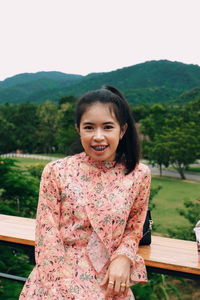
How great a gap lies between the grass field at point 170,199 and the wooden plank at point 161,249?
5.43 meters

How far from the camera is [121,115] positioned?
1.59 meters

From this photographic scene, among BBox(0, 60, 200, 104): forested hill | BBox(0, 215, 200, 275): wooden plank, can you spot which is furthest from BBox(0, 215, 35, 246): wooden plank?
BBox(0, 60, 200, 104): forested hill

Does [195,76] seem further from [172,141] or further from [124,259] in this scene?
[124,259]

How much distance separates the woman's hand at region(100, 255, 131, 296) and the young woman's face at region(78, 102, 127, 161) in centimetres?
42

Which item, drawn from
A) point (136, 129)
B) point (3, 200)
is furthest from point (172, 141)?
point (136, 129)

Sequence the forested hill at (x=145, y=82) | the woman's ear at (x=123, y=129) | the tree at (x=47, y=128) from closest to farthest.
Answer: the woman's ear at (x=123, y=129) → the tree at (x=47, y=128) → the forested hill at (x=145, y=82)

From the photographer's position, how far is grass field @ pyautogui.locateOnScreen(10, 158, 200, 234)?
10367 millimetres

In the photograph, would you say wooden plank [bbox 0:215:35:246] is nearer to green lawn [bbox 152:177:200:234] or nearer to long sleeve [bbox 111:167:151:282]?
long sleeve [bbox 111:167:151:282]

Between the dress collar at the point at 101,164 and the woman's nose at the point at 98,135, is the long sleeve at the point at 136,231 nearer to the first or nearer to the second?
the dress collar at the point at 101,164

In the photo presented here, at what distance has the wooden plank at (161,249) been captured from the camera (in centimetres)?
154

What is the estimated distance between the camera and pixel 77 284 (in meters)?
1.42

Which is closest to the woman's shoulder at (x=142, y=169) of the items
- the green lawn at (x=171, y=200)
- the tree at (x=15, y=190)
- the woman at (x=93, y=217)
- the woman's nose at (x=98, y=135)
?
the woman at (x=93, y=217)

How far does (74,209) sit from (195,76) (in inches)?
2188

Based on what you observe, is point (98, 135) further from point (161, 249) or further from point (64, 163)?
point (161, 249)
